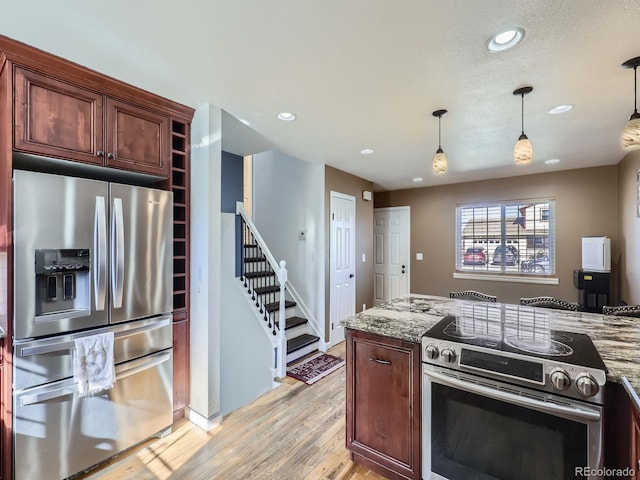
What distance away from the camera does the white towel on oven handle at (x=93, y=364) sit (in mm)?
1816

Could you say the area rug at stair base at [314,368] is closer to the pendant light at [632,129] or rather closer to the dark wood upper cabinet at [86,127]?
the dark wood upper cabinet at [86,127]

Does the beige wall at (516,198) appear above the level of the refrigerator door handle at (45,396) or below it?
above

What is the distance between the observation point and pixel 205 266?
2.35 m

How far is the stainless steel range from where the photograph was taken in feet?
4.11

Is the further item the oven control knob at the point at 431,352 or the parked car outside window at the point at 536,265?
the parked car outside window at the point at 536,265

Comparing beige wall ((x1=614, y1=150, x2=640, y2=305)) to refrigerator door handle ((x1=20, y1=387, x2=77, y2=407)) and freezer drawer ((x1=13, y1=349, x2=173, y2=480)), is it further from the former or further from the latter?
refrigerator door handle ((x1=20, y1=387, x2=77, y2=407))

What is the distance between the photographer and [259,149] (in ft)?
Result: 11.7

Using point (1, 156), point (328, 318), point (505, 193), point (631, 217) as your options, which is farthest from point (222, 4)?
point (505, 193)

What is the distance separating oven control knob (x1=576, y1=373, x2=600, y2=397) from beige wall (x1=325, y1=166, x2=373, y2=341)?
307 centimetres

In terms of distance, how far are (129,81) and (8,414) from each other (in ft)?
6.83

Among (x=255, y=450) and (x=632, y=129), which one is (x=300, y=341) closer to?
(x=255, y=450)

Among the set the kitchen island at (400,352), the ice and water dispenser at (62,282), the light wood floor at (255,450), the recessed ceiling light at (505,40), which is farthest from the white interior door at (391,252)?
the ice and water dispenser at (62,282)

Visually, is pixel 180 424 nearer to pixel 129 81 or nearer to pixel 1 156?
pixel 1 156

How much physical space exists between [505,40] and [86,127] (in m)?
2.48
